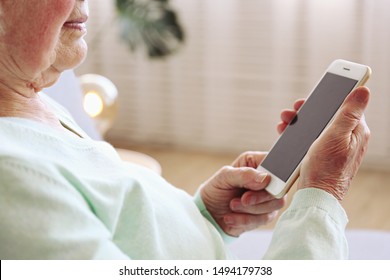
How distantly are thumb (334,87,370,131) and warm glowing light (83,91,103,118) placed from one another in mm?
1315

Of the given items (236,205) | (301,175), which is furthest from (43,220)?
(236,205)

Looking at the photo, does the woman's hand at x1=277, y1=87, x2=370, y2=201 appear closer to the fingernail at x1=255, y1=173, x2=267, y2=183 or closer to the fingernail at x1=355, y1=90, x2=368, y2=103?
the fingernail at x1=355, y1=90, x2=368, y2=103

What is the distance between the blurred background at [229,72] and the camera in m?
2.94

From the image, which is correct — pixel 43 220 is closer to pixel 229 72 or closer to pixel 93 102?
pixel 93 102

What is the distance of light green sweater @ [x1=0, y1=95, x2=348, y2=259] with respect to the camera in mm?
694

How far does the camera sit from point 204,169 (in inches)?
126

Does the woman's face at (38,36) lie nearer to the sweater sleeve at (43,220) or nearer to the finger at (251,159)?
the sweater sleeve at (43,220)

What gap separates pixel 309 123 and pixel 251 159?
164 mm

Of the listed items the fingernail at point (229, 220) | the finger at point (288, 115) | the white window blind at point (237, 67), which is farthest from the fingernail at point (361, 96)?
the white window blind at point (237, 67)

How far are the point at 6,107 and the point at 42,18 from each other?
131mm

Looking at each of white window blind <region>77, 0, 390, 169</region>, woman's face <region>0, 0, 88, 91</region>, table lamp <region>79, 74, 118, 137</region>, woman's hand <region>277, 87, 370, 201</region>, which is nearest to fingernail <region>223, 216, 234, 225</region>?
woman's hand <region>277, 87, 370, 201</region>

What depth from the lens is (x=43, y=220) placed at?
693 mm

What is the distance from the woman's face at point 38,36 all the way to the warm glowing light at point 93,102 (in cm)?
120
